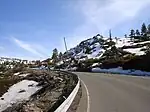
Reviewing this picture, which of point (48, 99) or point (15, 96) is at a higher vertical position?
point (15, 96)

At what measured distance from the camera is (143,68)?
4575 cm

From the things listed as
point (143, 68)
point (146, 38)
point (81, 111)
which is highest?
point (146, 38)

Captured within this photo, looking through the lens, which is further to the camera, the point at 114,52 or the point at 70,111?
the point at 114,52

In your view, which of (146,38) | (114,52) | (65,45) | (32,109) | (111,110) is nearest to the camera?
(111,110)

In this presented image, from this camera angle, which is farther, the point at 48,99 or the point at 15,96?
the point at 15,96

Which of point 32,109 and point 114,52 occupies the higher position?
point 114,52

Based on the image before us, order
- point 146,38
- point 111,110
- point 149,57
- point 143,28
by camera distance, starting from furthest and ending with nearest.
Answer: point 143,28 < point 146,38 < point 149,57 < point 111,110

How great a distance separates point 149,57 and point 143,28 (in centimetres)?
14132

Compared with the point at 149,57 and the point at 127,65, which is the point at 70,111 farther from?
the point at 127,65

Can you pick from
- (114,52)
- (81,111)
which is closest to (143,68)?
(81,111)

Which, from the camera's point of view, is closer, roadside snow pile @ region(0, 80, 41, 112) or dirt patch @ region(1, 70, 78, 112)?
dirt patch @ region(1, 70, 78, 112)

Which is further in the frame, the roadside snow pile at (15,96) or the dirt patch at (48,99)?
the roadside snow pile at (15,96)

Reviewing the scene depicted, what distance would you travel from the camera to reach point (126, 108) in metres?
12.2

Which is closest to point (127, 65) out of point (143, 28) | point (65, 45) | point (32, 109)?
Result: point (32, 109)
